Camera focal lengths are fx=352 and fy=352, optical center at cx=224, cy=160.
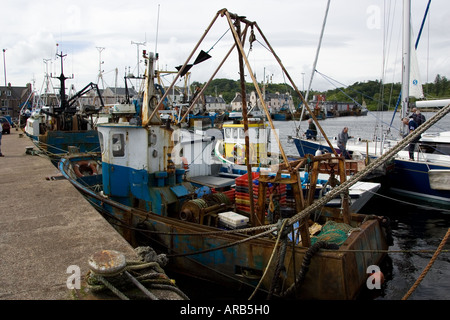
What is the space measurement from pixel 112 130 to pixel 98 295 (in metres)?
5.98

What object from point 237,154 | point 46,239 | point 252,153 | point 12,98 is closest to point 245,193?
point 46,239

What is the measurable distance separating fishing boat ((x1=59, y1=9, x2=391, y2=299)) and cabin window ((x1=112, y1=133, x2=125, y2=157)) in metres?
0.03

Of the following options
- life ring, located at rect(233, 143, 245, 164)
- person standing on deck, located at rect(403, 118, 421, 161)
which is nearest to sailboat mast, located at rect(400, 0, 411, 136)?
person standing on deck, located at rect(403, 118, 421, 161)

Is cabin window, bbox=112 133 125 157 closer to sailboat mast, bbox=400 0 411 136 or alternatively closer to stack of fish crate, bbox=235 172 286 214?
stack of fish crate, bbox=235 172 286 214

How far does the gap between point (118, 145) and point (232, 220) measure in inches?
142

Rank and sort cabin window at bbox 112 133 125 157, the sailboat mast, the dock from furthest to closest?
the sailboat mast < cabin window at bbox 112 133 125 157 < the dock

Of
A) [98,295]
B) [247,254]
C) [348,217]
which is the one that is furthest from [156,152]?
[98,295]

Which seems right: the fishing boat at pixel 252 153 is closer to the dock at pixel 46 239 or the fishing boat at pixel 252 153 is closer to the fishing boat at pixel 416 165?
the fishing boat at pixel 416 165

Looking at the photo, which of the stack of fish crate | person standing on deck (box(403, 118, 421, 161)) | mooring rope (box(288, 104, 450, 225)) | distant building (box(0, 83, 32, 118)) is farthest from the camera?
distant building (box(0, 83, 32, 118))

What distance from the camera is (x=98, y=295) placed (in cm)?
373

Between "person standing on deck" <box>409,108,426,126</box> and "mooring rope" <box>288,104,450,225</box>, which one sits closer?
"mooring rope" <box>288,104,450,225</box>

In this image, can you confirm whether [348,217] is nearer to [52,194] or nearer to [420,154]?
[52,194]

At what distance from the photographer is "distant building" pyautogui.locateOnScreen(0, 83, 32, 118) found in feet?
259

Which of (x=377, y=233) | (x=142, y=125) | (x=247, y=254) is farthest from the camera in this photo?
(x=142, y=125)
